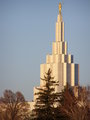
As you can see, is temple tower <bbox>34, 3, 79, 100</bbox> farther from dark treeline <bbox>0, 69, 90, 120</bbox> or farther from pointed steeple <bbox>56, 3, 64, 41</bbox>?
dark treeline <bbox>0, 69, 90, 120</bbox>

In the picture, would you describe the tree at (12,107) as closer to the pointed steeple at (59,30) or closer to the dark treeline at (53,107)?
the dark treeline at (53,107)

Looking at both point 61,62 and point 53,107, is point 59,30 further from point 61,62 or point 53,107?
point 53,107

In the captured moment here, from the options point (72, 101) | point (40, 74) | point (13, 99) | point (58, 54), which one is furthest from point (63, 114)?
point (40, 74)

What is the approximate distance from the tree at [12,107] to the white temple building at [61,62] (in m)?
82.8

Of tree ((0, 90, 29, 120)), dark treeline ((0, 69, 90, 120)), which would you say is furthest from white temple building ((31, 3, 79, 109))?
dark treeline ((0, 69, 90, 120))

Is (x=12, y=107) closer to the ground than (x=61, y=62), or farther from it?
closer to the ground

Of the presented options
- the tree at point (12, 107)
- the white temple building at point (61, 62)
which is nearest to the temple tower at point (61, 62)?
the white temple building at point (61, 62)

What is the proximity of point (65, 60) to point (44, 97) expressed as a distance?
119m

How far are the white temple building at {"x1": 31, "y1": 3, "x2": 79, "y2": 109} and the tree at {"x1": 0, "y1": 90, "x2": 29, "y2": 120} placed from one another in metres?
82.8

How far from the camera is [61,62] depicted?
548ft

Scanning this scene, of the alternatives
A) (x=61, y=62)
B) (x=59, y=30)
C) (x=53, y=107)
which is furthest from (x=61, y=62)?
(x=53, y=107)

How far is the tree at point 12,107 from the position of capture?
6712 centimetres

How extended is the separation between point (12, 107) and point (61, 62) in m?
98.1

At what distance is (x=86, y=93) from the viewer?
181 ft
